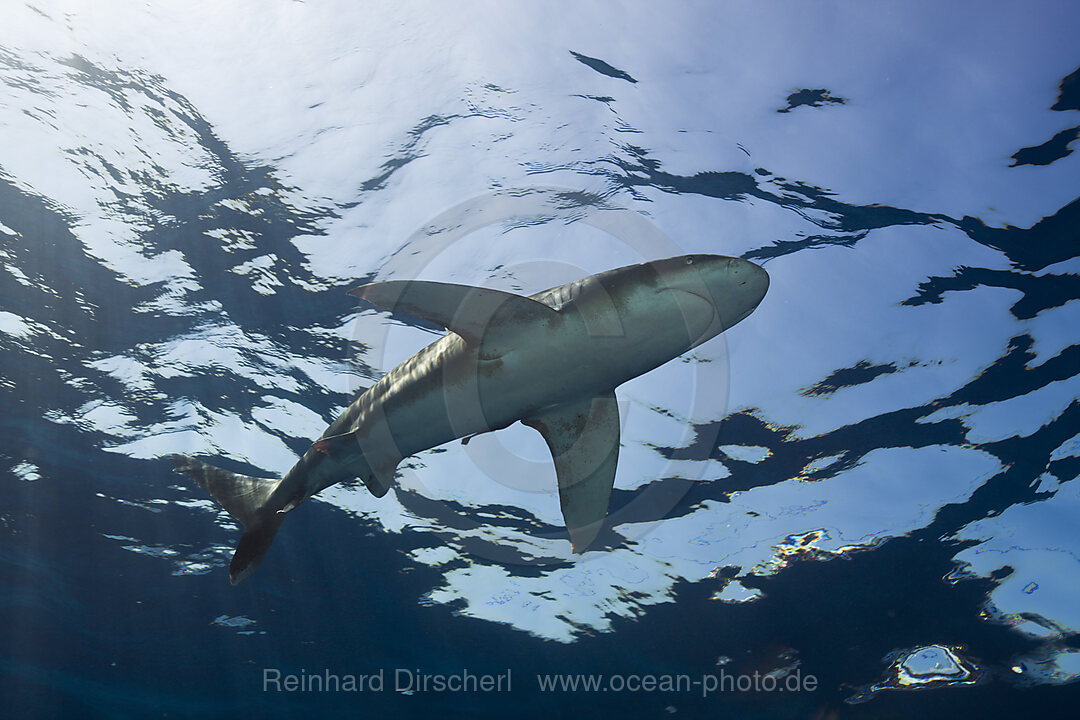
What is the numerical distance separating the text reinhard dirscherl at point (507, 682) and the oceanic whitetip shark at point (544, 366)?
18.8 metres

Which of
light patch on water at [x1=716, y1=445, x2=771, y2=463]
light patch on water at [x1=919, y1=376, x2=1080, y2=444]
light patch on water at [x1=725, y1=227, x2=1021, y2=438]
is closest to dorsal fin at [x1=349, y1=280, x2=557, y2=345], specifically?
light patch on water at [x1=725, y1=227, x2=1021, y2=438]

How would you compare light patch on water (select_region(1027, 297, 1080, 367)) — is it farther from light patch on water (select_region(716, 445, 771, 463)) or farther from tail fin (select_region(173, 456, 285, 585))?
tail fin (select_region(173, 456, 285, 585))

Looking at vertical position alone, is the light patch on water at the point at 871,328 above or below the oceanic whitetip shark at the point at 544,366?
above

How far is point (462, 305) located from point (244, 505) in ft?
12.4

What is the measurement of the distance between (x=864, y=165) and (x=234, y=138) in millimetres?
9153

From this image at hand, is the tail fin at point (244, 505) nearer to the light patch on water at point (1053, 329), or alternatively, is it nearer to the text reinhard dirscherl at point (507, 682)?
the light patch on water at point (1053, 329)

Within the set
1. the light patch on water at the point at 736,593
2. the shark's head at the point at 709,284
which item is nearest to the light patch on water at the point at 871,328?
the shark's head at the point at 709,284

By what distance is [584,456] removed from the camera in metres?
4.75

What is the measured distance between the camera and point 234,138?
8.49m

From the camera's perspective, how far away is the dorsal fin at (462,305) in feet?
12.2

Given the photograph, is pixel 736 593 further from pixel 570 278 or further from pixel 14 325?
pixel 14 325

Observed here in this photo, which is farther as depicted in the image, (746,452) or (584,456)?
(746,452)

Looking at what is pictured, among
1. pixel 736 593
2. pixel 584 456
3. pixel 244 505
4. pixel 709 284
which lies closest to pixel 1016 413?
pixel 736 593

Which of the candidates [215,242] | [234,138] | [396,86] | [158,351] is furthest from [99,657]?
[396,86]
